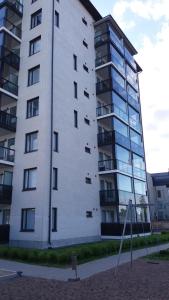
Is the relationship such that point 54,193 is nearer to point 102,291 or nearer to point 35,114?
point 35,114

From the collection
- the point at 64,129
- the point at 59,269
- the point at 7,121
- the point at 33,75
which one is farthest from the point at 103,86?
the point at 59,269

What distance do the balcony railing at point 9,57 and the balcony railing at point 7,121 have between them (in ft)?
16.1

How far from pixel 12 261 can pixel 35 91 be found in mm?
13487

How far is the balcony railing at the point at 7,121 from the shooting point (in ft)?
70.8

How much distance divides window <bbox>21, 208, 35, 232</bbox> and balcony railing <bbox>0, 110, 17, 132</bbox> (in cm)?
685

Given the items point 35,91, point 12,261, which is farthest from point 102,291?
point 35,91

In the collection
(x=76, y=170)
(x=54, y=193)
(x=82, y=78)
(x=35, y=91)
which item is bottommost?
(x=54, y=193)

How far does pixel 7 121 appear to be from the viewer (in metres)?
22.2

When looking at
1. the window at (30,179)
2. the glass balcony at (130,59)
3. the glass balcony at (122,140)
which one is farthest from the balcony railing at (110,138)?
the glass balcony at (130,59)

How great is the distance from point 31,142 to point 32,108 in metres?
3.05

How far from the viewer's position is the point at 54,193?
20.2 metres

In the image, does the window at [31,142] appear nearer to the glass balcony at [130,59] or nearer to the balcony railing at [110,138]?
the balcony railing at [110,138]

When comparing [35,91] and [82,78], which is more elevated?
[82,78]

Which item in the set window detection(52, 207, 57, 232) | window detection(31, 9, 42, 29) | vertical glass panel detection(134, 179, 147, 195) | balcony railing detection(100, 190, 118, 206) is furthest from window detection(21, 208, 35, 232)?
window detection(31, 9, 42, 29)
